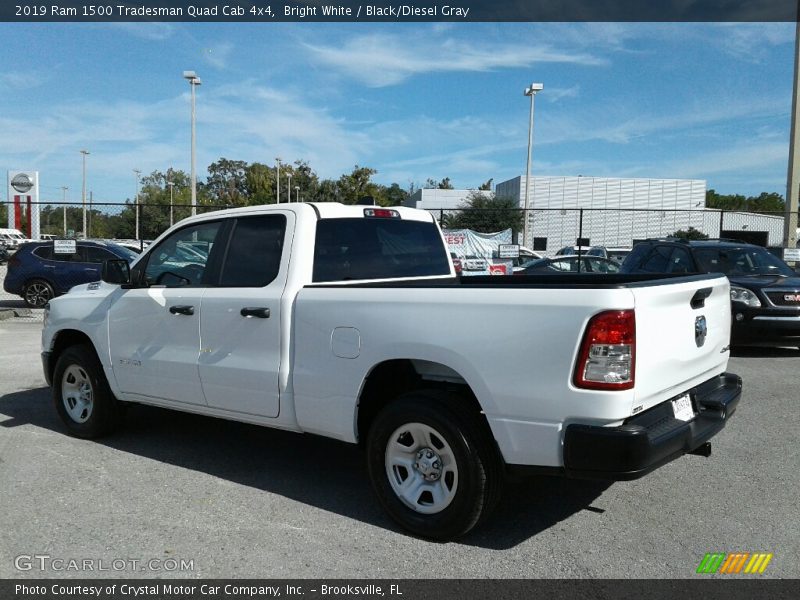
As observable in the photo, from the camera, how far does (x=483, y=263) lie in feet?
53.6

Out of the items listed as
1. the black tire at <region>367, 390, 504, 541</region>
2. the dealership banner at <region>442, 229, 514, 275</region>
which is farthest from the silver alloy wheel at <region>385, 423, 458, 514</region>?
the dealership banner at <region>442, 229, 514, 275</region>

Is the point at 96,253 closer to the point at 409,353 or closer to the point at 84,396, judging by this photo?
the point at 84,396

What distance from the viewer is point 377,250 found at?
4961 mm

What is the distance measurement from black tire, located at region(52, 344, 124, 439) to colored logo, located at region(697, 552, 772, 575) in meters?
4.50

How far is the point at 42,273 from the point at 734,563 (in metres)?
16.0

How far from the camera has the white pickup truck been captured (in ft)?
10.9

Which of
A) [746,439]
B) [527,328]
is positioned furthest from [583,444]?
[746,439]

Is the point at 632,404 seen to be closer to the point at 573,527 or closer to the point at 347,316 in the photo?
the point at 573,527

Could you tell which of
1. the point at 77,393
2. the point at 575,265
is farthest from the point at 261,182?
the point at 77,393

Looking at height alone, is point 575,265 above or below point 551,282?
below

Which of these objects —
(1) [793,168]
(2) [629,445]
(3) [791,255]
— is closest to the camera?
(2) [629,445]

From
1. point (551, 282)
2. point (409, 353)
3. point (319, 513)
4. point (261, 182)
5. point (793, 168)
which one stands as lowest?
point (319, 513)

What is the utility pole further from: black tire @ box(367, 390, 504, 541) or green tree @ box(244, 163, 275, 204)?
green tree @ box(244, 163, 275, 204)

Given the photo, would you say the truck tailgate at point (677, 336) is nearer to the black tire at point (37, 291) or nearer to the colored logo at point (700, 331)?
the colored logo at point (700, 331)
